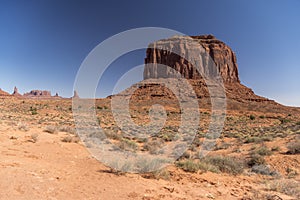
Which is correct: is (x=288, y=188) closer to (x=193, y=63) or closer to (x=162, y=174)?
(x=162, y=174)

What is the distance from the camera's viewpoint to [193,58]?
88562 mm

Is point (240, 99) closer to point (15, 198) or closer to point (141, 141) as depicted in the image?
point (141, 141)

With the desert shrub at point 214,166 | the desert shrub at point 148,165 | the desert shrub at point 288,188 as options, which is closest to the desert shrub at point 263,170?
the desert shrub at point 214,166

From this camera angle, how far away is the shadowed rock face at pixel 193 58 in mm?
85250

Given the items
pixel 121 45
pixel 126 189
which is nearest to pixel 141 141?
pixel 121 45

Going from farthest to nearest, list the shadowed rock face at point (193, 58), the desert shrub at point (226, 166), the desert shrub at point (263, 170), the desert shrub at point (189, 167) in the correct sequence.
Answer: the shadowed rock face at point (193, 58)
the desert shrub at point (263, 170)
the desert shrub at point (226, 166)
the desert shrub at point (189, 167)

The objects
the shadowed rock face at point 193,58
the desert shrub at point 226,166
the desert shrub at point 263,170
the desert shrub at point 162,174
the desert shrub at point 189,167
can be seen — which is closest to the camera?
the desert shrub at point 162,174

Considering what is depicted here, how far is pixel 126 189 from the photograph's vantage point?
440cm

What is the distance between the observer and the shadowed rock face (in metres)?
85.2

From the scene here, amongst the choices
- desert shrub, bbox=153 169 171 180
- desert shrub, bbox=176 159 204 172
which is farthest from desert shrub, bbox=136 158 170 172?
desert shrub, bbox=176 159 204 172

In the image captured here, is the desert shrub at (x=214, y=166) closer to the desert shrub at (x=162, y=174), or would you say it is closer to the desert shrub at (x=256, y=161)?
the desert shrub at (x=162, y=174)

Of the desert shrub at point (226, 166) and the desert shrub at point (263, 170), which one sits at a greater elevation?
the desert shrub at point (226, 166)

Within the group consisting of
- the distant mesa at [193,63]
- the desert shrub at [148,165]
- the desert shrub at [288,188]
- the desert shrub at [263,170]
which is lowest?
the desert shrub at [263,170]

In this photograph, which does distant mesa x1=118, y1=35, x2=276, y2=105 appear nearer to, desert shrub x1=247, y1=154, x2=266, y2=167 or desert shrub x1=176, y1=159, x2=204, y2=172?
desert shrub x1=247, y1=154, x2=266, y2=167
